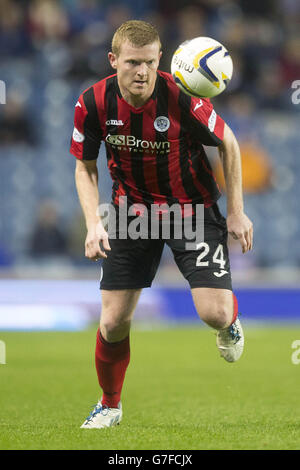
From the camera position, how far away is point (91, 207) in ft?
16.1

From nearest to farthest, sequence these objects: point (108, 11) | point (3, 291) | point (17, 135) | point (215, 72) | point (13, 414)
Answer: point (215, 72), point (13, 414), point (3, 291), point (17, 135), point (108, 11)

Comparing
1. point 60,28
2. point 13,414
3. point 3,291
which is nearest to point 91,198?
point 13,414

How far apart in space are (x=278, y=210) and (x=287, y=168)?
0.67m

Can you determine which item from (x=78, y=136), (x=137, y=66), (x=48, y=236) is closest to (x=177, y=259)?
(x=78, y=136)

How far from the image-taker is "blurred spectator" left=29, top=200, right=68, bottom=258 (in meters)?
12.1

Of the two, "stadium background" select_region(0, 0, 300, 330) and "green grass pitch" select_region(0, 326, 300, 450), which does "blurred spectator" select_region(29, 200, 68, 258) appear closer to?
"stadium background" select_region(0, 0, 300, 330)

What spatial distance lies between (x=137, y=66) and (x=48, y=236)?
7.66 m

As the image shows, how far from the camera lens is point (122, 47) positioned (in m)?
4.59

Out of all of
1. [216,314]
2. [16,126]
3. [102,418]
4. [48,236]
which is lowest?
[102,418]

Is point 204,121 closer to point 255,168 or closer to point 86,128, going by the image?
point 86,128

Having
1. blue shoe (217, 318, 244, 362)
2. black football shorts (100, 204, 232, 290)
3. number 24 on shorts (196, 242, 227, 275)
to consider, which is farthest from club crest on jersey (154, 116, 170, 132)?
blue shoe (217, 318, 244, 362)

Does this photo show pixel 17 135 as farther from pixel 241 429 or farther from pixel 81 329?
pixel 241 429

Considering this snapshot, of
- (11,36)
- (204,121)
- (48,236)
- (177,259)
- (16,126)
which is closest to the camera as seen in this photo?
(204,121)

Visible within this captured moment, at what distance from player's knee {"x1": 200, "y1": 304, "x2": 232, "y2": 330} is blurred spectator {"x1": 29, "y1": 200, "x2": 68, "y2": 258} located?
7427 millimetres
